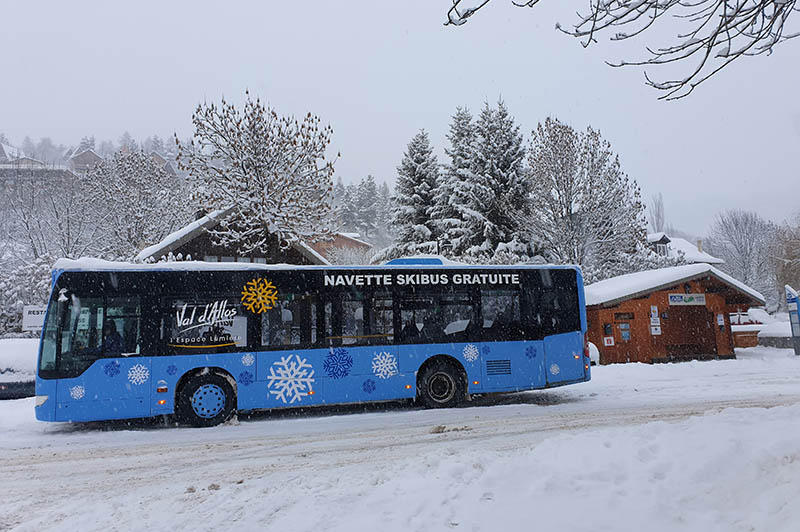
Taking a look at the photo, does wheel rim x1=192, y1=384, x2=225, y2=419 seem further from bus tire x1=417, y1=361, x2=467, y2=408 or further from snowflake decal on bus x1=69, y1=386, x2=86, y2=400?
bus tire x1=417, y1=361, x2=467, y2=408

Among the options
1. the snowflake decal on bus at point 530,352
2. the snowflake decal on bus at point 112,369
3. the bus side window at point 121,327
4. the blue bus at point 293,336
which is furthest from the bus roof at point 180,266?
the snowflake decal on bus at point 530,352

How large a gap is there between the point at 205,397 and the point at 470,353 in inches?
214

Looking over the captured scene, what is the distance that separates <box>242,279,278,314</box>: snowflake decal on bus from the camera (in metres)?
10.4

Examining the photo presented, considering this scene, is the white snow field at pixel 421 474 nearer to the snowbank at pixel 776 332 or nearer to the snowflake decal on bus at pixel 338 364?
the snowflake decal on bus at pixel 338 364

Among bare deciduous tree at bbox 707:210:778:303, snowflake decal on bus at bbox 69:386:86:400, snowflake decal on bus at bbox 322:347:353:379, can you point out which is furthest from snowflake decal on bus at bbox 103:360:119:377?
bare deciduous tree at bbox 707:210:778:303

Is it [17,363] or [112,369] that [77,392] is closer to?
[112,369]

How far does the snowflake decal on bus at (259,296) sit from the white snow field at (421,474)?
2272 millimetres

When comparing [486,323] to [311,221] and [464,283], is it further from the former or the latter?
[311,221]

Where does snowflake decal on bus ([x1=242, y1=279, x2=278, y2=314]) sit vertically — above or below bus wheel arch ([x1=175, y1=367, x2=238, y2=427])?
above

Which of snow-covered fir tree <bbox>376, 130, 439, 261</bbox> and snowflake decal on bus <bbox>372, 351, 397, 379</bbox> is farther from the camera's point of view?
snow-covered fir tree <bbox>376, 130, 439, 261</bbox>

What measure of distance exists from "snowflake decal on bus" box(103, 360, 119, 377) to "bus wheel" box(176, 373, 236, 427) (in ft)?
3.90

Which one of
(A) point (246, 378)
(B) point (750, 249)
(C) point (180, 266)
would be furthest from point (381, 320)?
(B) point (750, 249)

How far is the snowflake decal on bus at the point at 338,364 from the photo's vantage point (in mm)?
10531

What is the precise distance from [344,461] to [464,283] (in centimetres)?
565
